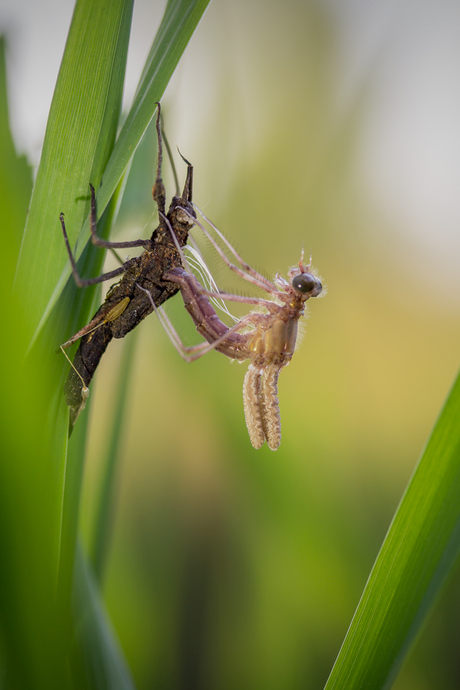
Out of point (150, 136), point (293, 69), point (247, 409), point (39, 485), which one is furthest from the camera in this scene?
point (293, 69)

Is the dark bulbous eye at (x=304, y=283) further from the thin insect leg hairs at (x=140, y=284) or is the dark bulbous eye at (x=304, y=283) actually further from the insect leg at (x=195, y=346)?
the thin insect leg hairs at (x=140, y=284)

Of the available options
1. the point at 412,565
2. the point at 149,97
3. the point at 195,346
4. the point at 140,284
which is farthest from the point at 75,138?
the point at 412,565

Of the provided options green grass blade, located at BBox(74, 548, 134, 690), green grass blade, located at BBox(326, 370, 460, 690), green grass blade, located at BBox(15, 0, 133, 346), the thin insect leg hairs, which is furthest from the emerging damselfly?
green grass blade, located at BBox(74, 548, 134, 690)

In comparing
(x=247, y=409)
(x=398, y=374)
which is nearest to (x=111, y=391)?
(x=247, y=409)

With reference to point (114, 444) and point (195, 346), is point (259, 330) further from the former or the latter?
point (114, 444)

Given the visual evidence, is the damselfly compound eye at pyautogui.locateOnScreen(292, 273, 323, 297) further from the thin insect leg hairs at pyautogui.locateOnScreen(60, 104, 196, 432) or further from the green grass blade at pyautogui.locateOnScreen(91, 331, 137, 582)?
the green grass blade at pyautogui.locateOnScreen(91, 331, 137, 582)

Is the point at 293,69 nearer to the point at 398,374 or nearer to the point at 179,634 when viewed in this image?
the point at 398,374

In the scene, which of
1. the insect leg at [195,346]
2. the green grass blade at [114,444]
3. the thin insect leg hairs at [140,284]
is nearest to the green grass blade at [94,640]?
the green grass blade at [114,444]
